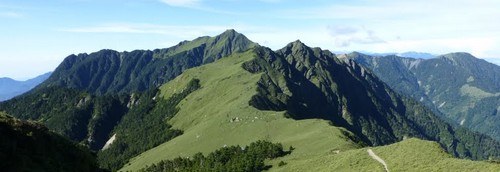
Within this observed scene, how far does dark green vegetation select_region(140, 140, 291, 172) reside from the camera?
513 feet

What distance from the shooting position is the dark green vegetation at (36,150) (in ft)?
169

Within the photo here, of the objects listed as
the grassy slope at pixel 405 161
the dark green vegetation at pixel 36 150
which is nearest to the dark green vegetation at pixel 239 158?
the grassy slope at pixel 405 161

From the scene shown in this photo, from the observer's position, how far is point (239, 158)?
17438 cm

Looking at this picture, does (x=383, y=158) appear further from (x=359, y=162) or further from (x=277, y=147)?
(x=277, y=147)

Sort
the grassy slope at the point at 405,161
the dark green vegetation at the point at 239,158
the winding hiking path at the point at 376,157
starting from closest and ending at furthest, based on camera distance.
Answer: the grassy slope at the point at 405,161 < the winding hiking path at the point at 376,157 < the dark green vegetation at the point at 239,158

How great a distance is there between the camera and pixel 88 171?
6266cm

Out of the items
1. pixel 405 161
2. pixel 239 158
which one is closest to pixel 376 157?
pixel 405 161

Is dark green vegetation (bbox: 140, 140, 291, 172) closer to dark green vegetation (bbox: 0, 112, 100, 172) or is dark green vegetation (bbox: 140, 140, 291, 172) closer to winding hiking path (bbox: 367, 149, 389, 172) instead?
winding hiking path (bbox: 367, 149, 389, 172)

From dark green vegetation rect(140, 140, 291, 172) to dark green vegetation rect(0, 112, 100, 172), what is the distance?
311 feet

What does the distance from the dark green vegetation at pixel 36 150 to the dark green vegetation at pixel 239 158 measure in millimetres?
94656

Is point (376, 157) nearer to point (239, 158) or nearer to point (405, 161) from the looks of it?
point (405, 161)

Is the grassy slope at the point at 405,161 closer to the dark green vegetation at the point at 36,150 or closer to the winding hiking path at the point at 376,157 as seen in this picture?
the winding hiking path at the point at 376,157

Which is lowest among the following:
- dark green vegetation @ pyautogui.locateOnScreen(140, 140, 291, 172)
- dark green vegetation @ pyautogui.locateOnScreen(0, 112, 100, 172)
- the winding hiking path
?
dark green vegetation @ pyautogui.locateOnScreen(140, 140, 291, 172)

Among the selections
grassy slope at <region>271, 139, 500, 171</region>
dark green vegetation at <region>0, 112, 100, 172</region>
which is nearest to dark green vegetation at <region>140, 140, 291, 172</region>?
grassy slope at <region>271, 139, 500, 171</region>
